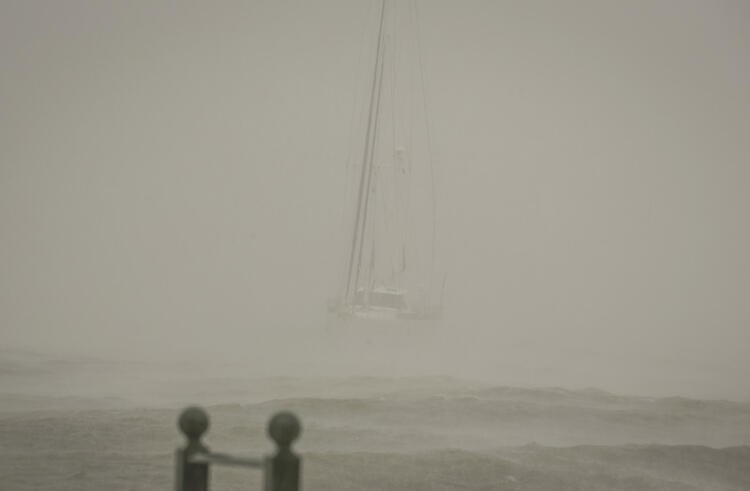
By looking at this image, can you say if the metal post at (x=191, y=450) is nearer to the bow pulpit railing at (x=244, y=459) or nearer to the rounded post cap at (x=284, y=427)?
the bow pulpit railing at (x=244, y=459)

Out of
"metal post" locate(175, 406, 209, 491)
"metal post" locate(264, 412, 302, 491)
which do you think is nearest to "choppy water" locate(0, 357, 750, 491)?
"metal post" locate(175, 406, 209, 491)

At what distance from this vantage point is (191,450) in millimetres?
2184

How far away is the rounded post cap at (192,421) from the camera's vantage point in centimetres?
217

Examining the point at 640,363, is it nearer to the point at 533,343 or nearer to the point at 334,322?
the point at 533,343

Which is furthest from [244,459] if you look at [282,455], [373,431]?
[373,431]

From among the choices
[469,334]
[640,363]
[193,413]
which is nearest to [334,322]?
[469,334]

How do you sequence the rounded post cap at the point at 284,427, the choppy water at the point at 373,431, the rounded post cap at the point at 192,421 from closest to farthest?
the rounded post cap at the point at 284,427 < the rounded post cap at the point at 192,421 < the choppy water at the point at 373,431

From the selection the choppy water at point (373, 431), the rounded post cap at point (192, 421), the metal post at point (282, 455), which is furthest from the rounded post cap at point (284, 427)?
the choppy water at point (373, 431)

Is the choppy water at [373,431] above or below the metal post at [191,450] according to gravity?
below

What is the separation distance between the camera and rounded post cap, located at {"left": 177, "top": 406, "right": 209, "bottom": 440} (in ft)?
7.13

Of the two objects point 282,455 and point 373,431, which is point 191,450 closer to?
point 282,455

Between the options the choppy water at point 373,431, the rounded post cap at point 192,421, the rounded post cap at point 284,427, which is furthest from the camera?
the choppy water at point 373,431

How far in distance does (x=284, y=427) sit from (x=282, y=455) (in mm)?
80

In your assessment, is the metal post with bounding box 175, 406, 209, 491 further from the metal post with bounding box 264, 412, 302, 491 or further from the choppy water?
the choppy water
